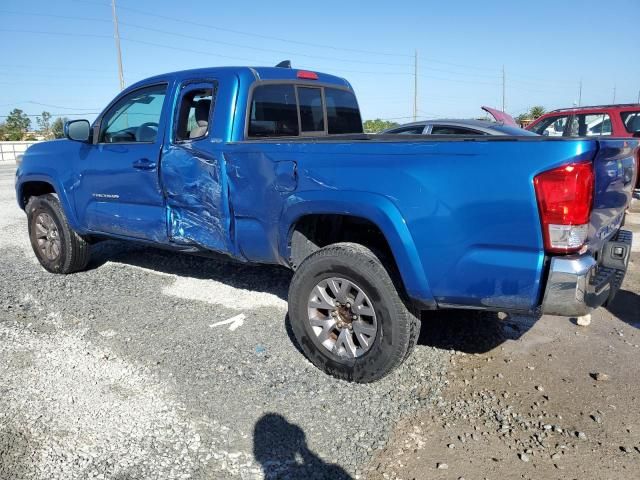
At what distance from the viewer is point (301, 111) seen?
15.5 feet

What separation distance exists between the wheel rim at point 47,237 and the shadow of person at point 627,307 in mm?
5416

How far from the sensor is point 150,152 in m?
4.36

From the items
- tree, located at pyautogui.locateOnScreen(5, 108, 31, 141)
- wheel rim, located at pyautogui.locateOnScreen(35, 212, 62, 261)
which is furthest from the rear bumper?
tree, located at pyautogui.locateOnScreen(5, 108, 31, 141)

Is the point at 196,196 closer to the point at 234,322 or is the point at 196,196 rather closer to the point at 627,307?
the point at 234,322

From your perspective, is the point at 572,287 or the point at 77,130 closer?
the point at 572,287

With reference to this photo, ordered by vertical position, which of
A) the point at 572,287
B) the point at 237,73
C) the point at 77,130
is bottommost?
the point at 572,287

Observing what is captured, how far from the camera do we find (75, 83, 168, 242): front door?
14.4 feet

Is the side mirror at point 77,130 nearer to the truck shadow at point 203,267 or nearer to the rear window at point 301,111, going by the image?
the truck shadow at point 203,267

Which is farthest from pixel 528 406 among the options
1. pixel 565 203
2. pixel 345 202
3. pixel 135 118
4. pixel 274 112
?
pixel 135 118

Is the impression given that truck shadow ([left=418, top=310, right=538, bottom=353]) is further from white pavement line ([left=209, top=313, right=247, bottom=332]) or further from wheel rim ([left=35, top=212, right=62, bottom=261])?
wheel rim ([left=35, top=212, right=62, bottom=261])

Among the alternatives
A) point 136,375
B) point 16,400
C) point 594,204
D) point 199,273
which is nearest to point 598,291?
point 594,204

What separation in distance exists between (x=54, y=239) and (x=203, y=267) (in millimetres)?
1583

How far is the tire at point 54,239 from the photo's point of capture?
→ 546cm

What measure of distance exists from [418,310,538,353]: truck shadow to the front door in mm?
2331
